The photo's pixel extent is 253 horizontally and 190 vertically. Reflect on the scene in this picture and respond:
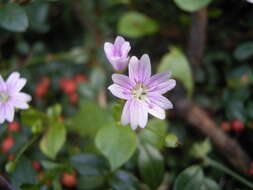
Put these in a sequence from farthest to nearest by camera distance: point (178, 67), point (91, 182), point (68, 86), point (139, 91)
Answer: point (68, 86) < point (178, 67) < point (91, 182) < point (139, 91)

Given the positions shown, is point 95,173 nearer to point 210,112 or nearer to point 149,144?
point 149,144

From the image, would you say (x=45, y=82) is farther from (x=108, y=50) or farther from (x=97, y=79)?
(x=108, y=50)

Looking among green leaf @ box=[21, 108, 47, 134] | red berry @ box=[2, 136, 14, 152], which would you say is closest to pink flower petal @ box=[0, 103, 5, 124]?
green leaf @ box=[21, 108, 47, 134]

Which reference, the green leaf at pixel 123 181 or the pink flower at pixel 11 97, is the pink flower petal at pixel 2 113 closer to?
the pink flower at pixel 11 97

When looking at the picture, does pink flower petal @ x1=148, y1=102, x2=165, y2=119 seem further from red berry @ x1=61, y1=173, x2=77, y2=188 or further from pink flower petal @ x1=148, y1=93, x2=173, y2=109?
red berry @ x1=61, y1=173, x2=77, y2=188

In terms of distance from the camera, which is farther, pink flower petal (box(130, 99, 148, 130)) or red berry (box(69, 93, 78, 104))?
red berry (box(69, 93, 78, 104))

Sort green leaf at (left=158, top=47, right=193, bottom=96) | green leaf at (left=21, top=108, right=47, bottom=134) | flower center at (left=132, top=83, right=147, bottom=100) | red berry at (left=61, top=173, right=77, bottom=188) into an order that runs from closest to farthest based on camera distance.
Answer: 1. flower center at (left=132, top=83, right=147, bottom=100)
2. green leaf at (left=21, top=108, right=47, bottom=134)
3. green leaf at (left=158, top=47, right=193, bottom=96)
4. red berry at (left=61, top=173, right=77, bottom=188)

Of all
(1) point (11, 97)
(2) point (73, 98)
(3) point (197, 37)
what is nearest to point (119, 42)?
(1) point (11, 97)
